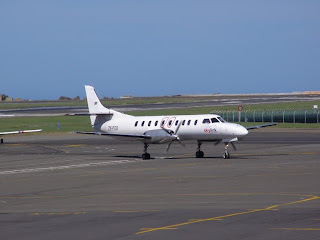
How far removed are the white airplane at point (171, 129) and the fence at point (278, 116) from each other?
4205 cm

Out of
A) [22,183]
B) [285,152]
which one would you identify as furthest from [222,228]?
[285,152]

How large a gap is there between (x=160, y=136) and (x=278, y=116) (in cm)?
4702

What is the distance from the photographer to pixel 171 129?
4641cm

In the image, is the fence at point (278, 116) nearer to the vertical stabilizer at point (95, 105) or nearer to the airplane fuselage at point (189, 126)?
the vertical stabilizer at point (95, 105)

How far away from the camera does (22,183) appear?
32.7m

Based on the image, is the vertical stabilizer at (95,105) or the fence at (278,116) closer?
the vertical stabilizer at (95,105)

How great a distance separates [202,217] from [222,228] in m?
2.05

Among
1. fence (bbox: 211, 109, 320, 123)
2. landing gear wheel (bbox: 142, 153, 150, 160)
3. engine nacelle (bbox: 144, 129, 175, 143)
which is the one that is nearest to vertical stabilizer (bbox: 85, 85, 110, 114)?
engine nacelle (bbox: 144, 129, 175, 143)

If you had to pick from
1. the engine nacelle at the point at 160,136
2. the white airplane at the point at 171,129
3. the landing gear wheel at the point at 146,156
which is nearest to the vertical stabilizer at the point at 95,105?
the white airplane at the point at 171,129

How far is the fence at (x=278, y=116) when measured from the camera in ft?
287

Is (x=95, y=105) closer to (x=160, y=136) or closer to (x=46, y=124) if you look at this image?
(x=160, y=136)

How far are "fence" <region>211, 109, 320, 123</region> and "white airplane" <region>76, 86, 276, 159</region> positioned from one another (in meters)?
42.1

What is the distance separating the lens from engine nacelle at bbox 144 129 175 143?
45844 millimetres

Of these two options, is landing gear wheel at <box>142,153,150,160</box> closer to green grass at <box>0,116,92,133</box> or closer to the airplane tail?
the airplane tail
